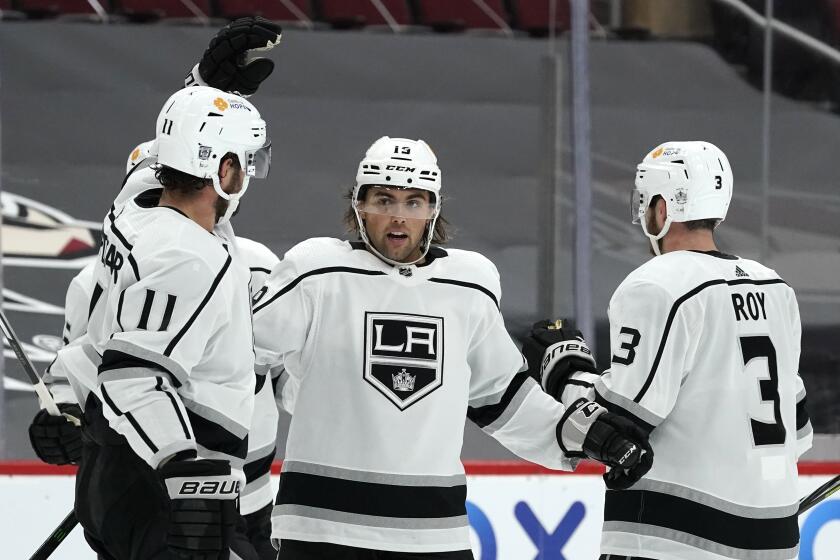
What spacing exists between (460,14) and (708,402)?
4.81 m

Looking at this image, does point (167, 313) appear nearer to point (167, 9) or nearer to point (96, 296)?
point (96, 296)

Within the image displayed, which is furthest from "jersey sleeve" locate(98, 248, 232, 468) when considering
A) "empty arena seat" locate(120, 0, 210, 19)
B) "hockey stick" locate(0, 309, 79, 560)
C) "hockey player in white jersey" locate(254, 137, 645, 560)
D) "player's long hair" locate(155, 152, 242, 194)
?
"empty arena seat" locate(120, 0, 210, 19)

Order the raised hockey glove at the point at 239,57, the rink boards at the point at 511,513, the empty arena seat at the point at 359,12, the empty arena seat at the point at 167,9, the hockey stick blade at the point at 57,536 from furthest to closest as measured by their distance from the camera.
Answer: the empty arena seat at the point at 359,12 < the empty arena seat at the point at 167,9 < the rink boards at the point at 511,513 < the hockey stick blade at the point at 57,536 < the raised hockey glove at the point at 239,57

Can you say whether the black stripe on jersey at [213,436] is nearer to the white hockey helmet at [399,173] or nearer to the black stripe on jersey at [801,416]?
the white hockey helmet at [399,173]

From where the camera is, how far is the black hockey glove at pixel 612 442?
218cm

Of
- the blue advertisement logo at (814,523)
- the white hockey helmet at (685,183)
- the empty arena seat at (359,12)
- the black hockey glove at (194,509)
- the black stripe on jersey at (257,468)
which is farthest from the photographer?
the empty arena seat at (359,12)

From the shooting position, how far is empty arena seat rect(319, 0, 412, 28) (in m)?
6.65

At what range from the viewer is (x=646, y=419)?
2189 millimetres

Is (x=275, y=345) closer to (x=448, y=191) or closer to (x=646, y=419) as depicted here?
(x=646, y=419)

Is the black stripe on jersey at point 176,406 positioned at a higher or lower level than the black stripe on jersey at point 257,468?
higher

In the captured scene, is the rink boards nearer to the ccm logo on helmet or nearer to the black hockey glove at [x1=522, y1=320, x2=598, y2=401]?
the black hockey glove at [x1=522, y1=320, x2=598, y2=401]

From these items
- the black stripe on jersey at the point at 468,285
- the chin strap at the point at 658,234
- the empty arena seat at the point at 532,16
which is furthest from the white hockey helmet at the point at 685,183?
the empty arena seat at the point at 532,16

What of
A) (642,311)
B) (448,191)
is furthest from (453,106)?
(642,311)

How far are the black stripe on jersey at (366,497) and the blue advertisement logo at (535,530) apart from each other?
3.22 feet
